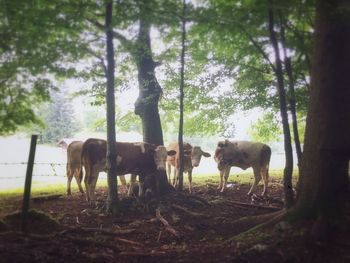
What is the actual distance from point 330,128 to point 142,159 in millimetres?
7721

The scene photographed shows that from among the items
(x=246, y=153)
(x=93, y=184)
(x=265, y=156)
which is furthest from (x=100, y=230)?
(x=265, y=156)

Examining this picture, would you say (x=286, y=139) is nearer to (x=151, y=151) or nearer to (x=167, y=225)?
(x=167, y=225)

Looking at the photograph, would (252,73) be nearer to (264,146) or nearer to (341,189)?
(264,146)

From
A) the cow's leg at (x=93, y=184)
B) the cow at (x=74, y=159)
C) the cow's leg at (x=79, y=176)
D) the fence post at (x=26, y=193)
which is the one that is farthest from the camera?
the cow at (x=74, y=159)

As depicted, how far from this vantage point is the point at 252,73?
12.6 meters

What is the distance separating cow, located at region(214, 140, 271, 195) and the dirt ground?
121 inches

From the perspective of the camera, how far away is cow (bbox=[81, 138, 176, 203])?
1216 cm

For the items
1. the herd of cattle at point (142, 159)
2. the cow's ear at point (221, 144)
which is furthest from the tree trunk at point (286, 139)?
the cow's ear at point (221, 144)

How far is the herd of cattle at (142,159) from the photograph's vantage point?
12234 mm

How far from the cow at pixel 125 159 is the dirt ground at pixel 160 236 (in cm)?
93

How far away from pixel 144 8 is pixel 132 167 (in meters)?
6.07

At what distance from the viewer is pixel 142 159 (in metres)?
13.4

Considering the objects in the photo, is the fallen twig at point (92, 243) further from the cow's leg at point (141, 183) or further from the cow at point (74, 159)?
the cow at point (74, 159)

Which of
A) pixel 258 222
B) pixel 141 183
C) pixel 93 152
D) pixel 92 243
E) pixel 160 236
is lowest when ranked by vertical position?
pixel 160 236
